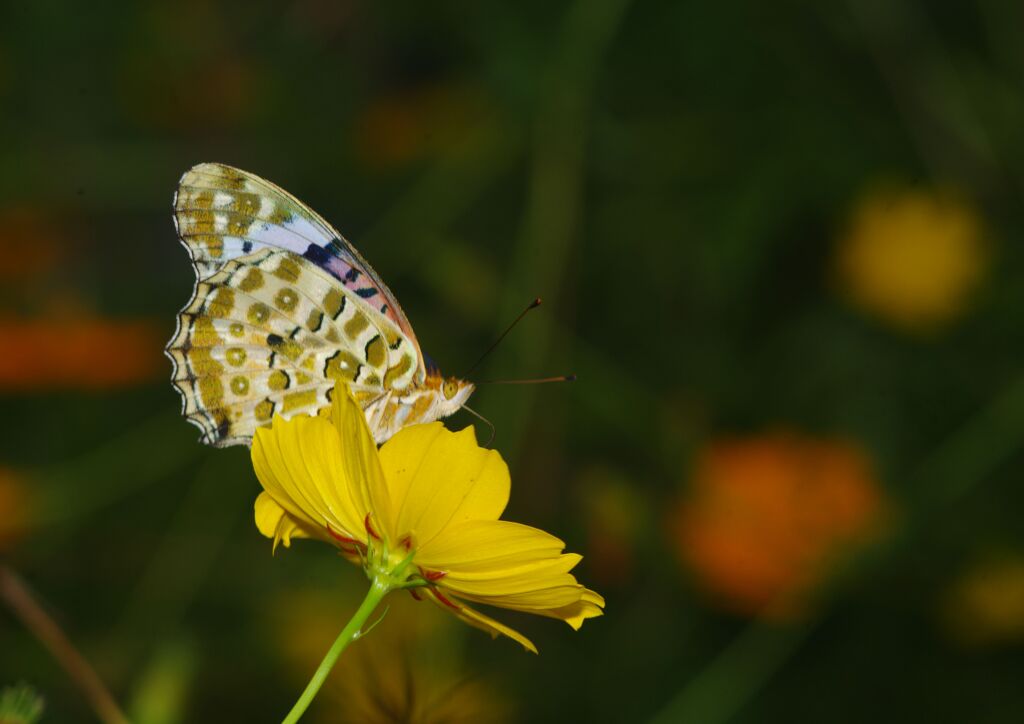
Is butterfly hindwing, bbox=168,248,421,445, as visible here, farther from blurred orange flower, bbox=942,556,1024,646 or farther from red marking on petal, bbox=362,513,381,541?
blurred orange flower, bbox=942,556,1024,646

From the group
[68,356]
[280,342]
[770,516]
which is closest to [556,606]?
[280,342]

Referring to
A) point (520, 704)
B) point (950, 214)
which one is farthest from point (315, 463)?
point (950, 214)

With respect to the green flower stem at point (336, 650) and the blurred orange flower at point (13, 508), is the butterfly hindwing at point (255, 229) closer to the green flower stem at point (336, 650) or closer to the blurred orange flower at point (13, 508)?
the green flower stem at point (336, 650)

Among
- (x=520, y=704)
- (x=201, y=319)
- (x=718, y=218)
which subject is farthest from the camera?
(x=718, y=218)

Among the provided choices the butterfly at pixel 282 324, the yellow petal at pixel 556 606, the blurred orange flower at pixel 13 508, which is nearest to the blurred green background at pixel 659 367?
the blurred orange flower at pixel 13 508

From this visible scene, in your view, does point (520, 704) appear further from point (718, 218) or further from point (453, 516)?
point (453, 516)

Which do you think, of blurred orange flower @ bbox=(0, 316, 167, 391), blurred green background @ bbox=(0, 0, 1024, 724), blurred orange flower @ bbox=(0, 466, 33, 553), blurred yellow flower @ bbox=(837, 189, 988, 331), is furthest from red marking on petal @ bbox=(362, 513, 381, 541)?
blurred yellow flower @ bbox=(837, 189, 988, 331)
